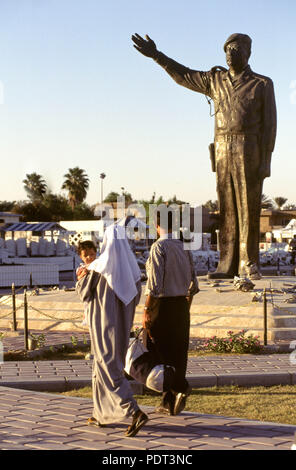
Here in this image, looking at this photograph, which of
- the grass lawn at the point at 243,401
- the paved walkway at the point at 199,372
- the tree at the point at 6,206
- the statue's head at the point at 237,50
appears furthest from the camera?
the tree at the point at 6,206

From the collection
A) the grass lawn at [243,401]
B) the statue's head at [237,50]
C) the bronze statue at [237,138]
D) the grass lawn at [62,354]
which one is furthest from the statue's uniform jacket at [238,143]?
the grass lawn at [243,401]

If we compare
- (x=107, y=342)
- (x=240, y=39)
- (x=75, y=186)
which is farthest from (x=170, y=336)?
(x=75, y=186)

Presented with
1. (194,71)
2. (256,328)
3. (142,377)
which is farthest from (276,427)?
(194,71)

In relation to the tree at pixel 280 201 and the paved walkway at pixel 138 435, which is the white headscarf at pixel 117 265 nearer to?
the paved walkway at pixel 138 435

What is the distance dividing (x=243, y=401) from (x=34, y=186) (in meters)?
70.4

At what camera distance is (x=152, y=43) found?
12227 millimetres

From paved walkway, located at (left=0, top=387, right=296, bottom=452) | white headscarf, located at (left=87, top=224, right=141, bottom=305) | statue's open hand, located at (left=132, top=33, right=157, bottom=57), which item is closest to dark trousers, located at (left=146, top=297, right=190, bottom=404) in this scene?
paved walkway, located at (left=0, top=387, right=296, bottom=452)

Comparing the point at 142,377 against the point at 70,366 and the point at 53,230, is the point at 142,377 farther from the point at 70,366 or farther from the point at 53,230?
the point at 53,230

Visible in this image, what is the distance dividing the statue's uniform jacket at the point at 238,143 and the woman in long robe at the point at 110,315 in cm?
715

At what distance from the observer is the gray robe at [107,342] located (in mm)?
4751

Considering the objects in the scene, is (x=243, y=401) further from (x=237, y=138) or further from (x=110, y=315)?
(x=237, y=138)

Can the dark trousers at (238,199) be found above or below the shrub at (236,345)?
above

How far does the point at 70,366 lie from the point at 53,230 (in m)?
26.8

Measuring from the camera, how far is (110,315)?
477 cm
